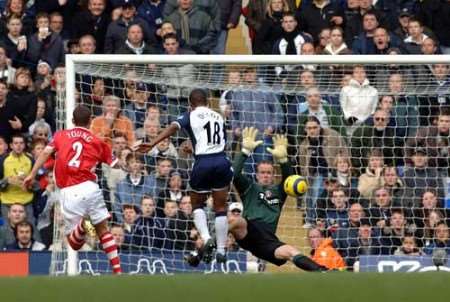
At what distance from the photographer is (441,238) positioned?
55.7ft

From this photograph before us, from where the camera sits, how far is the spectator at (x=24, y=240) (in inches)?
700

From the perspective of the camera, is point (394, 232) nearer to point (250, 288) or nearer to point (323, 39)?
point (323, 39)

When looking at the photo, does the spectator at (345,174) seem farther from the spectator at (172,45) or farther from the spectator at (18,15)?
the spectator at (18,15)

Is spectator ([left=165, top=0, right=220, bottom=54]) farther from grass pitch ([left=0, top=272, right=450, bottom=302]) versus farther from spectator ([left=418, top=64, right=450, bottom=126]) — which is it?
grass pitch ([left=0, top=272, right=450, bottom=302])

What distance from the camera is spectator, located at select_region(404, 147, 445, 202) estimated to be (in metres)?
17.6

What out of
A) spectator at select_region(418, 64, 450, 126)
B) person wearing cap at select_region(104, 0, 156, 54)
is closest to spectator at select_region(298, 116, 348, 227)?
spectator at select_region(418, 64, 450, 126)

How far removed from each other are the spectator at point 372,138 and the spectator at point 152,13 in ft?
13.9

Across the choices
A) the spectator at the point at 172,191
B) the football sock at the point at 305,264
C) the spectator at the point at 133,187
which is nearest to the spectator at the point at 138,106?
the spectator at the point at 133,187

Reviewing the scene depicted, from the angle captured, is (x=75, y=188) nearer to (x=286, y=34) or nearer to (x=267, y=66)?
(x=267, y=66)

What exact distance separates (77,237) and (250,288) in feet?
19.3

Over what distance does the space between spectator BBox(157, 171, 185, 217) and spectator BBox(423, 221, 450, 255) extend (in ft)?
8.72

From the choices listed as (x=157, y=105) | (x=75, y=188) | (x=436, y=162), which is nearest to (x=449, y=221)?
(x=436, y=162)

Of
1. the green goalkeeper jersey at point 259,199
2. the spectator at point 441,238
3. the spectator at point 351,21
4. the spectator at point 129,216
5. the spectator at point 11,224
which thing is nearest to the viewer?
the green goalkeeper jersey at point 259,199

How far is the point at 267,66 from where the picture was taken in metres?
17.4
